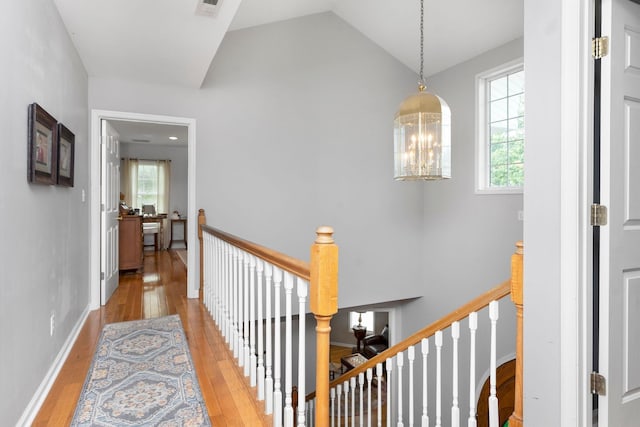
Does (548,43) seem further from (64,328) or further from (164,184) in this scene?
(164,184)

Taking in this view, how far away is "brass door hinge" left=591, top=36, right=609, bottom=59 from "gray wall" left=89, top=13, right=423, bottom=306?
3.35 m

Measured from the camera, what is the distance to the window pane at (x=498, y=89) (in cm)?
433

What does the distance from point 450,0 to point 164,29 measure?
2965 millimetres

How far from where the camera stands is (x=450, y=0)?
3.88 metres

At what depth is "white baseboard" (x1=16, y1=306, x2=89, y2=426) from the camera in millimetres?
1796

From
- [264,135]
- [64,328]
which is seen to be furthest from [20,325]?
[264,135]

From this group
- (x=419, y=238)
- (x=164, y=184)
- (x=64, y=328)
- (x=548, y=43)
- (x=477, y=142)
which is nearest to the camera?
(x=548, y=43)

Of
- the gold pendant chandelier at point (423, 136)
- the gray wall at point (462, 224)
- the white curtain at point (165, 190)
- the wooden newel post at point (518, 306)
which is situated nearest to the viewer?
the wooden newel post at point (518, 306)

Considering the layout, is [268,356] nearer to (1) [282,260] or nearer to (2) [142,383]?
(1) [282,260]

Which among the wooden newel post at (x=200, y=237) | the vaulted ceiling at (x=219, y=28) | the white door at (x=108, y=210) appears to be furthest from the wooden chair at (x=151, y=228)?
the vaulted ceiling at (x=219, y=28)

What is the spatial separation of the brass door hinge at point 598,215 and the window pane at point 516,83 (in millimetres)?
3081

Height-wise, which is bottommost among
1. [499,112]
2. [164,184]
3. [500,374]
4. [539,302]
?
[500,374]

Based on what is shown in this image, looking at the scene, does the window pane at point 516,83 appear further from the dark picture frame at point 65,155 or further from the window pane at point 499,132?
the dark picture frame at point 65,155

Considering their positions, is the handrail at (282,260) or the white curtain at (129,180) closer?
the handrail at (282,260)
